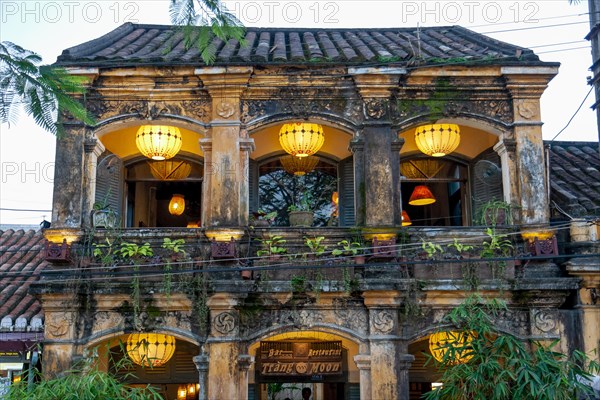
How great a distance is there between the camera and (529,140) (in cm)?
1291

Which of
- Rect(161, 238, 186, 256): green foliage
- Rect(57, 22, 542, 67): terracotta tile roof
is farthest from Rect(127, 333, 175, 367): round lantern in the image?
Rect(57, 22, 542, 67): terracotta tile roof

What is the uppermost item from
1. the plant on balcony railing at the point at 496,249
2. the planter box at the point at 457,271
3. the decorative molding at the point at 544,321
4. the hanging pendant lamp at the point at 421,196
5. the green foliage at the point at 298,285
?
the hanging pendant lamp at the point at 421,196

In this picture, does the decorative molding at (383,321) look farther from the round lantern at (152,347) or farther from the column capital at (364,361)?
the round lantern at (152,347)

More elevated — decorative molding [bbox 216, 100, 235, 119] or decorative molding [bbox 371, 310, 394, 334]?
decorative molding [bbox 216, 100, 235, 119]

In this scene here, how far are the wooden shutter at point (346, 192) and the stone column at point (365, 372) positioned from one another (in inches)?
113

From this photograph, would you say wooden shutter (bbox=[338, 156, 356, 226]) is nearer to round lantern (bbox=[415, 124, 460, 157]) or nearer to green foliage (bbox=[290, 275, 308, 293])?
round lantern (bbox=[415, 124, 460, 157])

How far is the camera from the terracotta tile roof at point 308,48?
1305 cm

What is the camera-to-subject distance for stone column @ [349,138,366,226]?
12.8m

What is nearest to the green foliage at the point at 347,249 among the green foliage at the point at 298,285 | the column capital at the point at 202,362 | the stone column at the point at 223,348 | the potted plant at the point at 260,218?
the green foliage at the point at 298,285

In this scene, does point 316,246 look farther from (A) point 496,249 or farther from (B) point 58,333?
(B) point 58,333

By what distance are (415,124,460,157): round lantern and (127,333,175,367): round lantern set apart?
590 cm

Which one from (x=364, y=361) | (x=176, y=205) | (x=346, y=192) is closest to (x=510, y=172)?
(x=346, y=192)

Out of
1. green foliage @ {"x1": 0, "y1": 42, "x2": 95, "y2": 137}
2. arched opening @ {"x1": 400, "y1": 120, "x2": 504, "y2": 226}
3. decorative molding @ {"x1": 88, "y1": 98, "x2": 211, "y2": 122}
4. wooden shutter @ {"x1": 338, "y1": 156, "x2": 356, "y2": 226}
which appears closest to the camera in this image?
green foliage @ {"x1": 0, "y1": 42, "x2": 95, "y2": 137}

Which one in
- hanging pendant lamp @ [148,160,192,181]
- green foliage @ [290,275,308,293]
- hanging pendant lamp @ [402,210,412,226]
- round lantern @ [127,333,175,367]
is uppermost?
hanging pendant lamp @ [148,160,192,181]
